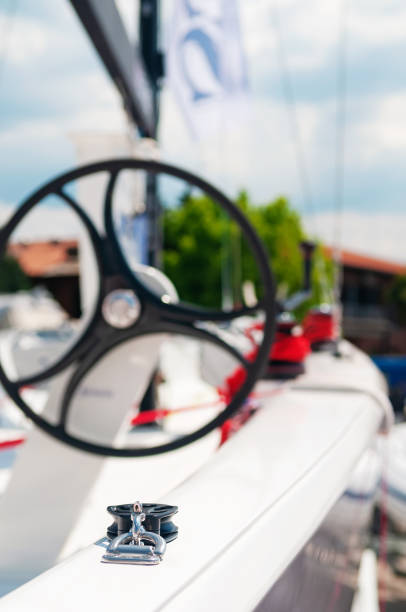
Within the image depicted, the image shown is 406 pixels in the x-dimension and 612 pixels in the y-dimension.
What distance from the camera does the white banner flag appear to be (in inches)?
139

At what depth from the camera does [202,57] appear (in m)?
3.90

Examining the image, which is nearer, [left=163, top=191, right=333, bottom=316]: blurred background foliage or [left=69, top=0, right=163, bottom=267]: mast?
[left=69, top=0, right=163, bottom=267]: mast

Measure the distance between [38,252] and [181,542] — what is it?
3339cm

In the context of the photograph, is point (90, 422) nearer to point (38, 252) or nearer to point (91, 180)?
point (91, 180)

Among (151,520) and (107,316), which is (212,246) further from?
(151,520)

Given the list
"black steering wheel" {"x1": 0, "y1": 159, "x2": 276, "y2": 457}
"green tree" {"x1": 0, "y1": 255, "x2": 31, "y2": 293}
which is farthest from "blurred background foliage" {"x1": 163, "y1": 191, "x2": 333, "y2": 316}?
"black steering wheel" {"x1": 0, "y1": 159, "x2": 276, "y2": 457}

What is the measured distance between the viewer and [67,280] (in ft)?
102

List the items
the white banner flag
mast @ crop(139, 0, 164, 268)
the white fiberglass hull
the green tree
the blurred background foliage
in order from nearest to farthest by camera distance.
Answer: the white fiberglass hull, mast @ crop(139, 0, 164, 268), the white banner flag, the blurred background foliage, the green tree

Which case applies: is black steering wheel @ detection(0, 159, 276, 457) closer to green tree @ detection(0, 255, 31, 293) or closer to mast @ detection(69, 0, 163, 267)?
mast @ detection(69, 0, 163, 267)

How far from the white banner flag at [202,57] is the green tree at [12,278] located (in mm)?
21698

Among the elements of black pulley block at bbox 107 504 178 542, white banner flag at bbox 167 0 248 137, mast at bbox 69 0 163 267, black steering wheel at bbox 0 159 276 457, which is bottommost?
black pulley block at bbox 107 504 178 542

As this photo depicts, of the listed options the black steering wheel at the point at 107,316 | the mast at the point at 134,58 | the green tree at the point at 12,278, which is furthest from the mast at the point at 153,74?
the green tree at the point at 12,278

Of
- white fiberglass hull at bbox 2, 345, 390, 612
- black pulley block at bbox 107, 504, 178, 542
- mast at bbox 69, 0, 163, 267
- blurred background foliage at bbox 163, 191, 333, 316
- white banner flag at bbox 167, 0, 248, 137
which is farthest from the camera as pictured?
blurred background foliage at bbox 163, 191, 333, 316

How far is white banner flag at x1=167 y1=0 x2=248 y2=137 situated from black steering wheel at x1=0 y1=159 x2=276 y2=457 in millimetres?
2027
